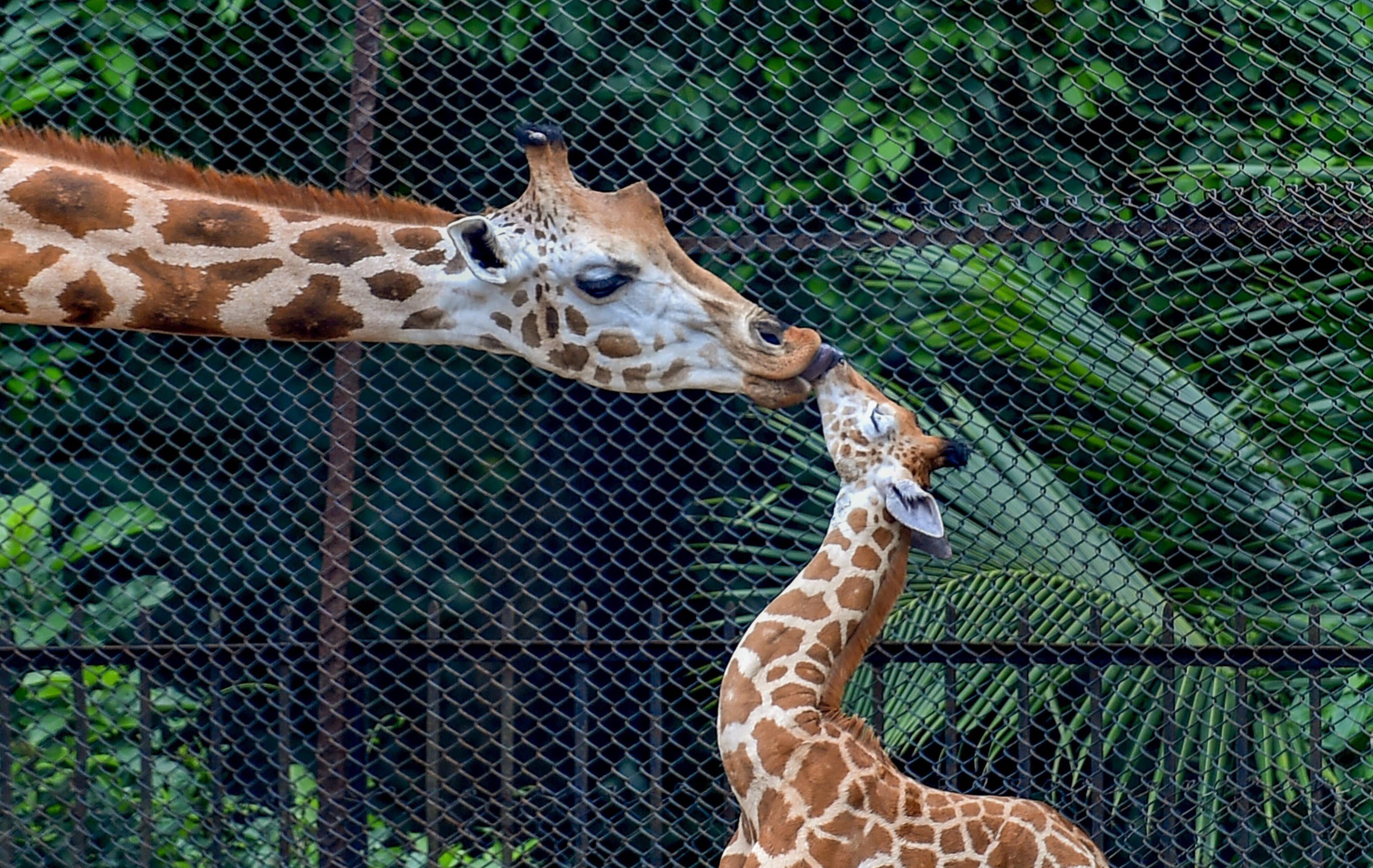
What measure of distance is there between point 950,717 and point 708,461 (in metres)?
1.26

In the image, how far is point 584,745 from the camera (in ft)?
13.2

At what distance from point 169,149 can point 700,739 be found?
2.41 metres

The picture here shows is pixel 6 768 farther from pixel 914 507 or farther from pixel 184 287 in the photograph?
pixel 914 507

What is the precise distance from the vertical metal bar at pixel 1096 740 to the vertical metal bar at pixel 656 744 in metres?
1.11

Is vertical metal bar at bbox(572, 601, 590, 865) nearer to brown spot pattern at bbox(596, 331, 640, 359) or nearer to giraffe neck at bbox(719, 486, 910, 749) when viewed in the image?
giraffe neck at bbox(719, 486, 910, 749)

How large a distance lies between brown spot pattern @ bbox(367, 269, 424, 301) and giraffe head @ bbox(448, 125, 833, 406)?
0.34ft

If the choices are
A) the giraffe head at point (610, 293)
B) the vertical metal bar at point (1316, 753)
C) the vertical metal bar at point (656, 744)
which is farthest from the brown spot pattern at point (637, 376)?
the vertical metal bar at point (1316, 753)

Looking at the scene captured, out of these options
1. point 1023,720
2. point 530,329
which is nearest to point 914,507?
point 530,329

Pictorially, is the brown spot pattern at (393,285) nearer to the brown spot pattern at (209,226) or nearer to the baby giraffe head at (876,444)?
the brown spot pattern at (209,226)

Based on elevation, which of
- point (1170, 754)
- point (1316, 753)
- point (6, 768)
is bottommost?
point (6, 768)

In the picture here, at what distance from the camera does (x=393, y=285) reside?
252 centimetres

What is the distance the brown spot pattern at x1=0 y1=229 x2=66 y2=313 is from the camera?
2453 mm

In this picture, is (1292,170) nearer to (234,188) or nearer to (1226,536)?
(1226,536)

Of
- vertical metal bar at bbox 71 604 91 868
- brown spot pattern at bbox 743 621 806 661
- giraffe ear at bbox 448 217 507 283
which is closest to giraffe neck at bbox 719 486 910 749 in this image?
brown spot pattern at bbox 743 621 806 661
